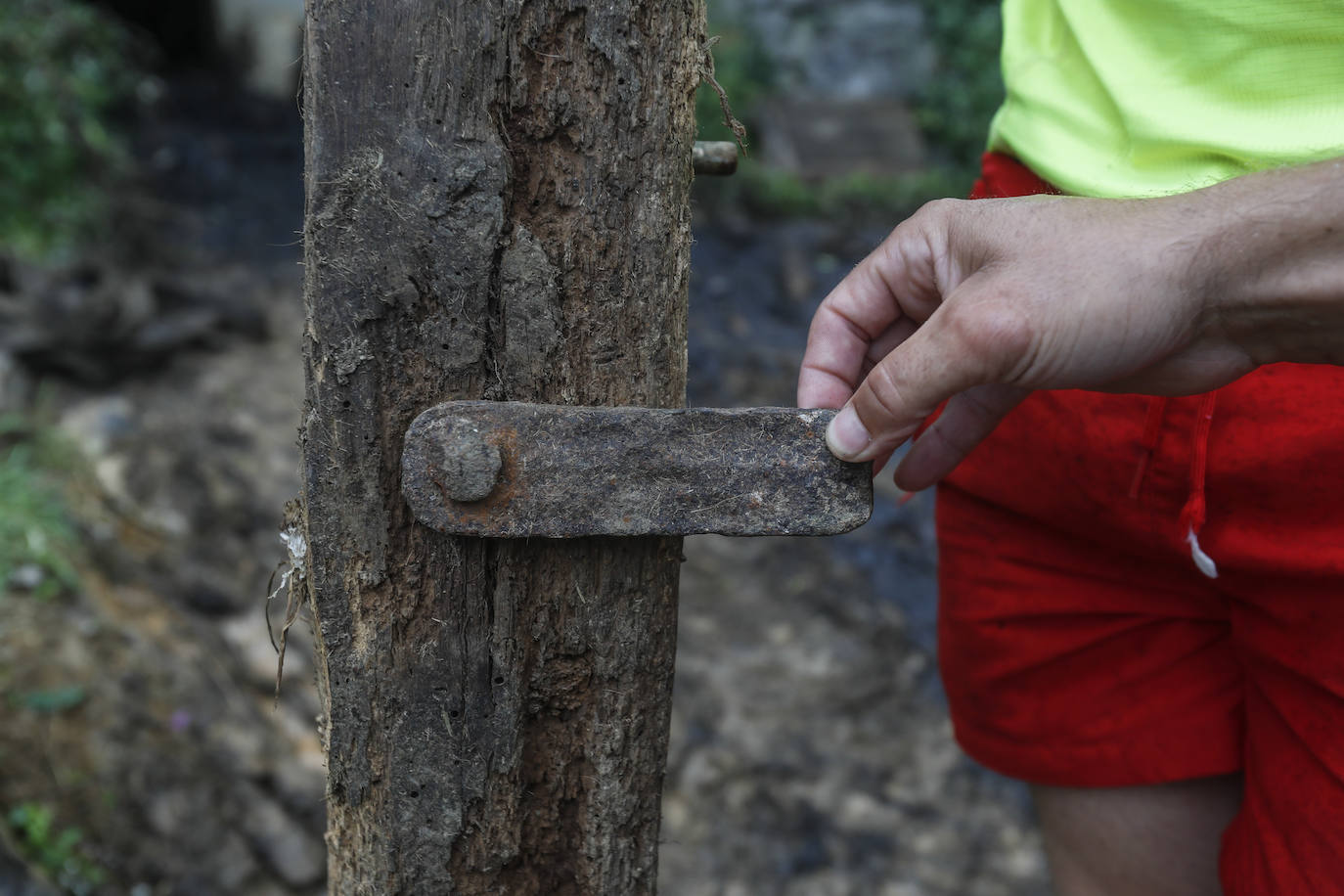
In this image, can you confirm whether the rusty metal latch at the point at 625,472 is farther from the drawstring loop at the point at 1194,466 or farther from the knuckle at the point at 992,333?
the drawstring loop at the point at 1194,466

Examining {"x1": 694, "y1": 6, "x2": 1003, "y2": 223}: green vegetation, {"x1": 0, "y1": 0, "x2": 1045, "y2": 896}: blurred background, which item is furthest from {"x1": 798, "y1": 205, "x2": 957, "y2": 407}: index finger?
{"x1": 694, "y1": 6, "x2": 1003, "y2": 223}: green vegetation

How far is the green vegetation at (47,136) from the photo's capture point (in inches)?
171

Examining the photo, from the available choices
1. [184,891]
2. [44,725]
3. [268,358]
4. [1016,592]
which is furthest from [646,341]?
[268,358]

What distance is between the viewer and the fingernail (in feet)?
2.98

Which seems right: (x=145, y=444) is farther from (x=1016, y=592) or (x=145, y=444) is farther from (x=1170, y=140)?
(x=1170, y=140)

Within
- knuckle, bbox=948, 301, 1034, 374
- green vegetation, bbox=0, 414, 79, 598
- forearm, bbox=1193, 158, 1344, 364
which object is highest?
forearm, bbox=1193, 158, 1344, 364

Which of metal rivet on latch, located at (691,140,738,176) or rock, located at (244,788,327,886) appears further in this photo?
rock, located at (244,788,327,886)

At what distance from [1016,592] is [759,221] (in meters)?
4.64

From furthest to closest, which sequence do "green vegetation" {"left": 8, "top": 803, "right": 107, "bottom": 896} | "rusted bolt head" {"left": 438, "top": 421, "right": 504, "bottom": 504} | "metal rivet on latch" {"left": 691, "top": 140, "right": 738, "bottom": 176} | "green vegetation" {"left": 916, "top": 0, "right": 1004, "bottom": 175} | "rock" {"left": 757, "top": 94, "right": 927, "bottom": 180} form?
"green vegetation" {"left": 916, "top": 0, "right": 1004, "bottom": 175}, "rock" {"left": 757, "top": 94, "right": 927, "bottom": 180}, "green vegetation" {"left": 8, "top": 803, "right": 107, "bottom": 896}, "metal rivet on latch" {"left": 691, "top": 140, "right": 738, "bottom": 176}, "rusted bolt head" {"left": 438, "top": 421, "right": 504, "bottom": 504}

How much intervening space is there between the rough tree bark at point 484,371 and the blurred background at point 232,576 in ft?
0.61

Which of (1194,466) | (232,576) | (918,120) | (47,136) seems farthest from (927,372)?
(918,120)

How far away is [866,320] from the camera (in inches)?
42.0

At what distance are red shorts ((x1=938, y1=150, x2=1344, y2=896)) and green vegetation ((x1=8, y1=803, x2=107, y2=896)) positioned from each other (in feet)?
5.96

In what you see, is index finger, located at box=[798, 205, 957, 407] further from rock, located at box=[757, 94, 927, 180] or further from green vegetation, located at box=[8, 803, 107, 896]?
rock, located at box=[757, 94, 927, 180]
